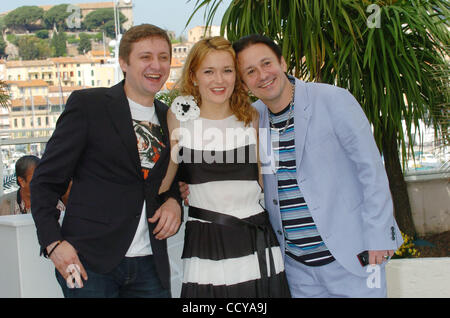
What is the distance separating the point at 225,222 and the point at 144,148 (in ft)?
1.36

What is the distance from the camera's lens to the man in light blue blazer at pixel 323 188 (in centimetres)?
182

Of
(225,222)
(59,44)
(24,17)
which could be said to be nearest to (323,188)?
(225,222)

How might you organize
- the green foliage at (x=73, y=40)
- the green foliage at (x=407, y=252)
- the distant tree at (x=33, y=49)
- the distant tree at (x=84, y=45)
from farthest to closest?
the green foliage at (x=73, y=40)
the distant tree at (x=84, y=45)
the distant tree at (x=33, y=49)
the green foliage at (x=407, y=252)

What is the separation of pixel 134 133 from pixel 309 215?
2.51ft

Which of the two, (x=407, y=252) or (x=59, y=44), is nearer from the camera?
(x=407, y=252)

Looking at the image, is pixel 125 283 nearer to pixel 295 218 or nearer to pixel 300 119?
pixel 295 218

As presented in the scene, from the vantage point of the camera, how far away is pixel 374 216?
1.80 metres

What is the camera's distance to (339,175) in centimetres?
188

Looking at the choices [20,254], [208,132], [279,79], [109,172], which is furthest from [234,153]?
[20,254]

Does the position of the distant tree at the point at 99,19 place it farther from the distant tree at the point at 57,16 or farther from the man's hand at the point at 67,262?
the man's hand at the point at 67,262

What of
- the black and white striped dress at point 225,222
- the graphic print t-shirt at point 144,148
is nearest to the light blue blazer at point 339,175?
the black and white striped dress at point 225,222

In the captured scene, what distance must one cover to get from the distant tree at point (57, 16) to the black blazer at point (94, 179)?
114478mm

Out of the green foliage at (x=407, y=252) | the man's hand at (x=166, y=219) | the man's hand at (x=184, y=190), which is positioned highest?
the man's hand at (x=184, y=190)
